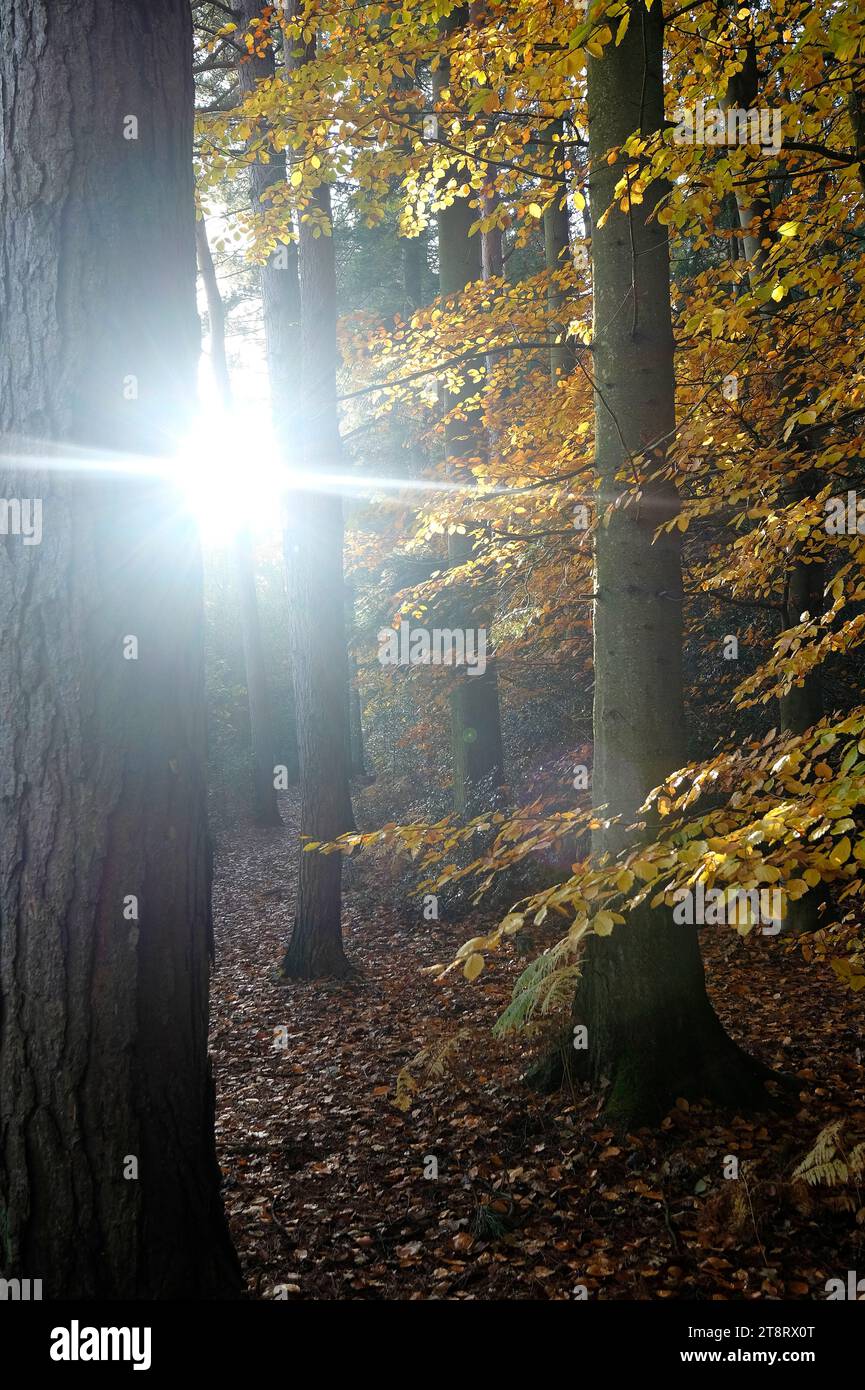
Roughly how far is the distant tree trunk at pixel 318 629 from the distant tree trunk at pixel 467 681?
2.27 meters

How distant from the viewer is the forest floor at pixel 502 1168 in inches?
141

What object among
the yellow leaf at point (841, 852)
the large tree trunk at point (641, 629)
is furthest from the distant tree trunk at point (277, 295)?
the yellow leaf at point (841, 852)

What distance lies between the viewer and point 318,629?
856 centimetres

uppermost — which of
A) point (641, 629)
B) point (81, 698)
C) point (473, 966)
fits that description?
point (641, 629)

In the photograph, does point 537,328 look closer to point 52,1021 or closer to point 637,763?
point 637,763

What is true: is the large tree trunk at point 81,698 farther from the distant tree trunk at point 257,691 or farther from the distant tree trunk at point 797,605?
the distant tree trunk at point 257,691

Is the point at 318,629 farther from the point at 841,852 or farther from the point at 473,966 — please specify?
the point at 841,852

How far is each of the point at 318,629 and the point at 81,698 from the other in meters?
6.44

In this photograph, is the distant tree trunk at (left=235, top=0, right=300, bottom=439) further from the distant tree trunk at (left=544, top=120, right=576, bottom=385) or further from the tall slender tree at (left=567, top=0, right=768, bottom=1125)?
the tall slender tree at (left=567, top=0, right=768, bottom=1125)

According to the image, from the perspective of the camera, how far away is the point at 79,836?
2154 millimetres

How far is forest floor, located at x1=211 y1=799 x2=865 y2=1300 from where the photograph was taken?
3.59m

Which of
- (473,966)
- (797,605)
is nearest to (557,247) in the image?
(797,605)

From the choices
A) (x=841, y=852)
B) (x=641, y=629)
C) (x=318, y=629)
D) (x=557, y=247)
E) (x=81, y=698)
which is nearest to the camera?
(x=81, y=698)

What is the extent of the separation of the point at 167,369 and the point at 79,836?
50.5 inches
